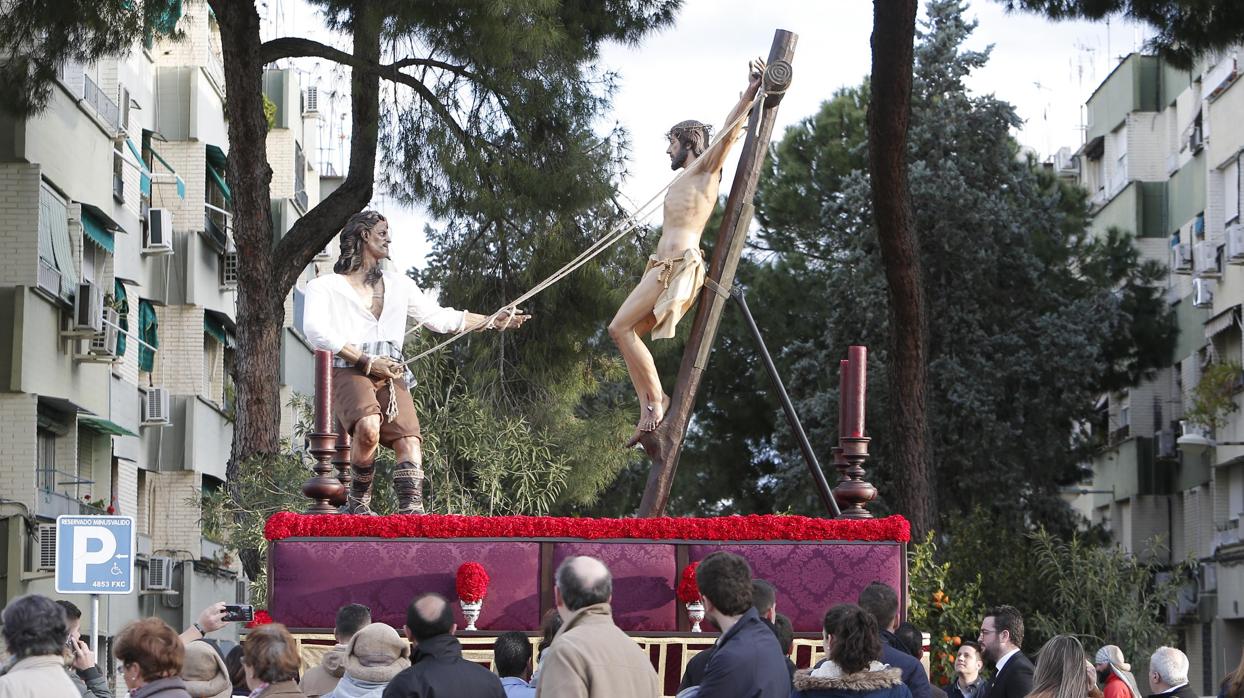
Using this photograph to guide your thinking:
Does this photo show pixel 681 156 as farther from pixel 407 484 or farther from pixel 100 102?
pixel 100 102

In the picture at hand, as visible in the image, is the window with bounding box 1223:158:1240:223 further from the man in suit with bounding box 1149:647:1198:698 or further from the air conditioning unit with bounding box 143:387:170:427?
the man in suit with bounding box 1149:647:1198:698

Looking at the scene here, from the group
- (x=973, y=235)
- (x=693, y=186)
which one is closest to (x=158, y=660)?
(x=693, y=186)

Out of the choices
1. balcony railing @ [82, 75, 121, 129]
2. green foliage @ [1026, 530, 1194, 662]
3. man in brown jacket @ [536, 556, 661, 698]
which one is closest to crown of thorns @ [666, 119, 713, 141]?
man in brown jacket @ [536, 556, 661, 698]

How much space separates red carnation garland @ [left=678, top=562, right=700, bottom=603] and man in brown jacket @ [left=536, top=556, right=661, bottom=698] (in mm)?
3975

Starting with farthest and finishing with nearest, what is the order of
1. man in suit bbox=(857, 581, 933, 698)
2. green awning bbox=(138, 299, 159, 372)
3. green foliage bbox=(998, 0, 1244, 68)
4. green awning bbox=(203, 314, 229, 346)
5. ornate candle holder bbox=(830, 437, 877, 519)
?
green awning bbox=(203, 314, 229, 346)
green awning bbox=(138, 299, 159, 372)
green foliage bbox=(998, 0, 1244, 68)
ornate candle holder bbox=(830, 437, 877, 519)
man in suit bbox=(857, 581, 933, 698)

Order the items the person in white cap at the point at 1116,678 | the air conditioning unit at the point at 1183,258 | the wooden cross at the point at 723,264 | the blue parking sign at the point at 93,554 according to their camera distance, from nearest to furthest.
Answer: the person in white cap at the point at 1116,678 < the wooden cross at the point at 723,264 < the blue parking sign at the point at 93,554 < the air conditioning unit at the point at 1183,258

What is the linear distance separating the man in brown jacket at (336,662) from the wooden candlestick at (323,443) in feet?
8.62

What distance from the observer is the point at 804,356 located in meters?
30.9

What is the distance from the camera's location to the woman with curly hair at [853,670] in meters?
7.02

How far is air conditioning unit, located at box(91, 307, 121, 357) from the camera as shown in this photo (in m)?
23.9

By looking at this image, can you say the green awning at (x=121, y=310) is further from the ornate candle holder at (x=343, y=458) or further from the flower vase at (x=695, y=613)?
the flower vase at (x=695, y=613)

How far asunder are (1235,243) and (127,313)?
16499 mm

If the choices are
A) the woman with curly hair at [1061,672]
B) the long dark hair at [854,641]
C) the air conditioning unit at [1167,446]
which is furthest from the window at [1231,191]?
the long dark hair at [854,641]

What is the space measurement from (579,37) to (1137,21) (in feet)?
19.3
